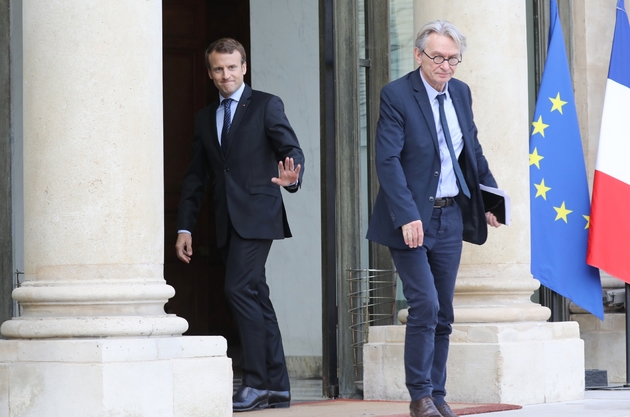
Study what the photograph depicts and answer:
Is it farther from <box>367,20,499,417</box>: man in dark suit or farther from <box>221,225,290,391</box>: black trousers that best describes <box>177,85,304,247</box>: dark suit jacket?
<box>367,20,499,417</box>: man in dark suit

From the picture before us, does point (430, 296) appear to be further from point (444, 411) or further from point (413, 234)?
point (444, 411)

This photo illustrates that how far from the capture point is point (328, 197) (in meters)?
7.73

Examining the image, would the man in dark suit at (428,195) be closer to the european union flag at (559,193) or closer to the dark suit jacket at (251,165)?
the dark suit jacket at (251,165)

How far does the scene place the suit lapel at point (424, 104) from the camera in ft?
19.0

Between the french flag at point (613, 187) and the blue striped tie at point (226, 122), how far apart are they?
111 inches

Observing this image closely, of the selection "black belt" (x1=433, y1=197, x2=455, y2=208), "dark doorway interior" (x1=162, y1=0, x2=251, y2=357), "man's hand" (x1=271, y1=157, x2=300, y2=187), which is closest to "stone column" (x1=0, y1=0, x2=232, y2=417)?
"man's hand" (x1=271, y1=157, x2=300, y2=187)

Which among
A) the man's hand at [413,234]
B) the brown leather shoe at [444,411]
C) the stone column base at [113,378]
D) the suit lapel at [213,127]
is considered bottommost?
the brown leather shoe at [444,411]

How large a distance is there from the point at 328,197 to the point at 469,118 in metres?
1.89

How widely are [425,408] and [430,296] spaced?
494mm

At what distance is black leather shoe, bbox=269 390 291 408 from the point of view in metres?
6.70

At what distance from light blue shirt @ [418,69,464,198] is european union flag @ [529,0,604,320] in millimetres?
2527

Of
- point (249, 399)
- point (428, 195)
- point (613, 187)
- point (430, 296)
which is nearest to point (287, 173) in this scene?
point (428, 195)

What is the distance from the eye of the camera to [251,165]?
664 cm

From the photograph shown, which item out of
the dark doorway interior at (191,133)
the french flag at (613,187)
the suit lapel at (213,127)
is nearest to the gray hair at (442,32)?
the suit lapel at (213,127)
